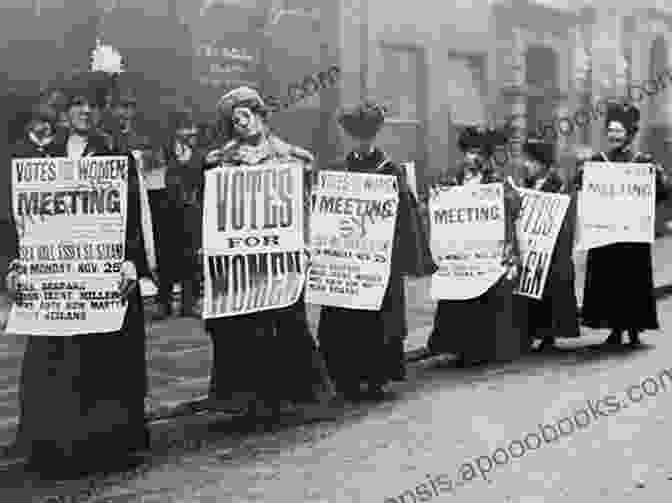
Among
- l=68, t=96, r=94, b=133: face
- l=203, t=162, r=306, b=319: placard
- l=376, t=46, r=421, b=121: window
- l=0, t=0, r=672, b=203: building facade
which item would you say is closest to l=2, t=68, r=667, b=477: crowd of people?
l=68, t=96, r=94, b=133: face

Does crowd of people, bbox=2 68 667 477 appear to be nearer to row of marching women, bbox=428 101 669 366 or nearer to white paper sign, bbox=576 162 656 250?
row of marching women, bbox=428 101 669 366

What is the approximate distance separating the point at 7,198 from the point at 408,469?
305 inches

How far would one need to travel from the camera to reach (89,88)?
573 cm

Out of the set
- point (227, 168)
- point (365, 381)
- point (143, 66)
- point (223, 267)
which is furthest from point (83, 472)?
point (143, 66)

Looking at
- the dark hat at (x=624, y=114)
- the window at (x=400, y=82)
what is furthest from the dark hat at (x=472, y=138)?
the window at (x=400, y=82)

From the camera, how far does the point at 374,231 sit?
7.50 meters

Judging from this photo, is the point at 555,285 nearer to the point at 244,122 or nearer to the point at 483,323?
the point at 483,323

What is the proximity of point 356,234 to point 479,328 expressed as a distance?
6.60ft

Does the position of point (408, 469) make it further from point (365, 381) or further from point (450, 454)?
point (365, 381)

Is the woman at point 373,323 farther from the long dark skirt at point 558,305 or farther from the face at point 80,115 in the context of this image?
the long dark skirt at point 558,305

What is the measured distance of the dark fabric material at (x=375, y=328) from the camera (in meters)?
7.57

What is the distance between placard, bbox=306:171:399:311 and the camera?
7473 millimetres

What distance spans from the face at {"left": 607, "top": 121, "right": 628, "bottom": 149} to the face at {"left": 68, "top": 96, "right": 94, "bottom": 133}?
17.7 feet

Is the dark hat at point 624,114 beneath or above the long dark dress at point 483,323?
above
